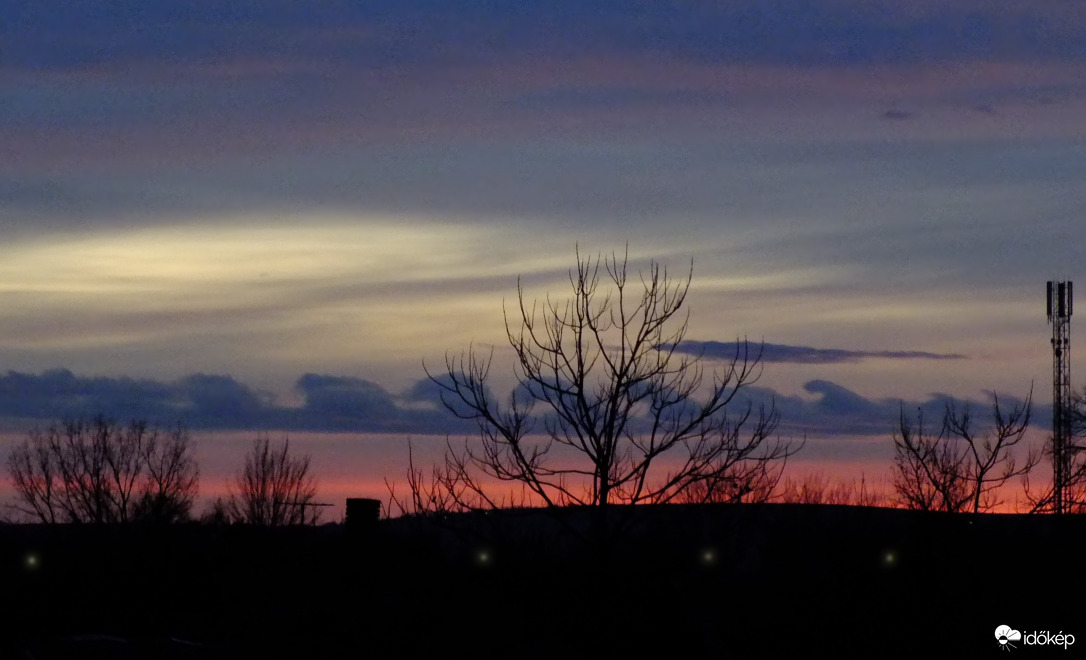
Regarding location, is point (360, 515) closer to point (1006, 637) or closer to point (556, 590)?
point (556, 590)

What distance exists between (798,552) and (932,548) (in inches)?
167

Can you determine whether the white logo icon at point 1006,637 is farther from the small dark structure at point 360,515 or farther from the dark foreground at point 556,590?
the small dark structure at point 360,515

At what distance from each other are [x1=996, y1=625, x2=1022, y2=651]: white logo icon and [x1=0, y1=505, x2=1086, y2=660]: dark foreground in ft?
0.67

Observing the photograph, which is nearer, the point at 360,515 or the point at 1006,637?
the point at 1006,637

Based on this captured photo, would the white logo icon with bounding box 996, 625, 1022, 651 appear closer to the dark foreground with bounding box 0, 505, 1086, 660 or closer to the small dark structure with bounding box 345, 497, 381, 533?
the dark foreground with bounding box 0, 505, 1086, 660

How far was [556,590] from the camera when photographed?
23703mm

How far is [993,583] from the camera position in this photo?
3309 centimetres

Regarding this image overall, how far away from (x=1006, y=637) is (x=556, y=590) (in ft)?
29.7

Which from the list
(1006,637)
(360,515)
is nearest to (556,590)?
(1006,637)

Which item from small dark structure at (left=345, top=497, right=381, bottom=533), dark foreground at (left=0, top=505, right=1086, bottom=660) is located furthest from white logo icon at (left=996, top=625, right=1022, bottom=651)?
small dark structure at (left=345, top=497, right=381, bottom=533)

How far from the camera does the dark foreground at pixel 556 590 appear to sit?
Result: 21156 mm

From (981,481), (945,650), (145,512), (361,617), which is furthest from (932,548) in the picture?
(145,512)

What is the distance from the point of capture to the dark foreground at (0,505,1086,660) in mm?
21156

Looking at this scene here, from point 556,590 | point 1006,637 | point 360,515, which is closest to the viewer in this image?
point 556,590
